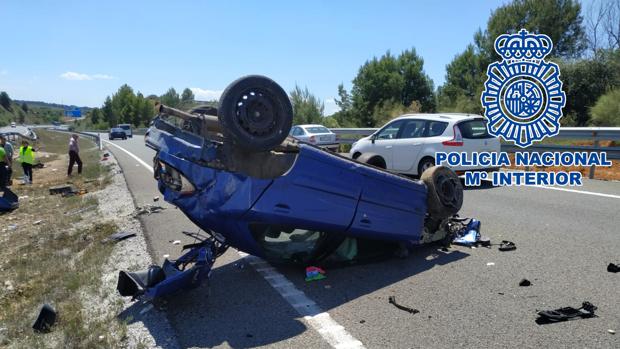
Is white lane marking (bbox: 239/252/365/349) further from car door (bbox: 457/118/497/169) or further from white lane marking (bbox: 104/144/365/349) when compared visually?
car door (bbox: 457/118/497/169)

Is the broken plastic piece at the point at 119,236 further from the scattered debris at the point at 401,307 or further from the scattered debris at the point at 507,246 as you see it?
the scattered debris at the point at 507,246

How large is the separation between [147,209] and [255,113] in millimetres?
5289

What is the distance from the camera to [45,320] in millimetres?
3881

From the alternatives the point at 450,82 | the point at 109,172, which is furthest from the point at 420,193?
the point at 450,82

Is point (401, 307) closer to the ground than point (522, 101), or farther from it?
closer to the ground

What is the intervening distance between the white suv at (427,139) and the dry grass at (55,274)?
5.84 m

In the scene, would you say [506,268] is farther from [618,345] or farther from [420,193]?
[618,345]

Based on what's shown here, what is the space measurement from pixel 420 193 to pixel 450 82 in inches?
1945

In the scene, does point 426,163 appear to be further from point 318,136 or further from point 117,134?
point 117,134

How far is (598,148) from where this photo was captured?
11273 millimetres

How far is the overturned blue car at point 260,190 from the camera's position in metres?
4.02

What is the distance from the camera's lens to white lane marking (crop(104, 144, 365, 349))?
336 centimetres

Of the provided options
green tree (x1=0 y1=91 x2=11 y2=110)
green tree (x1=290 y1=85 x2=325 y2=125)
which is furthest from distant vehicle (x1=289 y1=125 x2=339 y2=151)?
green tree (x1=0 y1=91 x2=11 y2=110)

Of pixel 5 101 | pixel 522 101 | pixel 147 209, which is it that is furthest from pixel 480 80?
pixel 5 101
